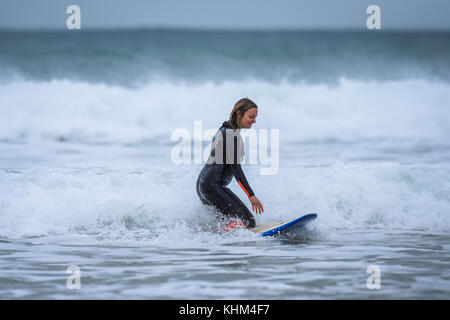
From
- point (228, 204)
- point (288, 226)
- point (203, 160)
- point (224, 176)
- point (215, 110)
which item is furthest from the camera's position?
point (215, 110)

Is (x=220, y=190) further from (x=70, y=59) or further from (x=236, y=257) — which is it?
(x=70, y=59)

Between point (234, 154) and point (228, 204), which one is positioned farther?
point (228, 204)

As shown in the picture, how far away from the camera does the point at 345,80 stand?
1030 inches

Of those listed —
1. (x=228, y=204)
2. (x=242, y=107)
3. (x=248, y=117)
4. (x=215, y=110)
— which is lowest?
(x=228, y=204)

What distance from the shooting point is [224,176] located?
738cm

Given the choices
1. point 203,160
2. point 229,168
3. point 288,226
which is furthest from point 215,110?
point 288,226

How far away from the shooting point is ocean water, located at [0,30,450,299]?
5605 millimetres

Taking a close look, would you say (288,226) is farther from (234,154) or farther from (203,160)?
(203,160)

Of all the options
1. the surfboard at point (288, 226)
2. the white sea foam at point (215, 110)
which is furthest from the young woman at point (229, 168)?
the white sea foam at point (215, 110)

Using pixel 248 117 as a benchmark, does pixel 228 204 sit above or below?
below

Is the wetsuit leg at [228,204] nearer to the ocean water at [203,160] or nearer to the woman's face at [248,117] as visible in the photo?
the ocean water at [203,160]

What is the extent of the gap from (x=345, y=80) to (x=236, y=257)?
2082 cm

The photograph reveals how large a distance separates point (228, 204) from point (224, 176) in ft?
1.05
